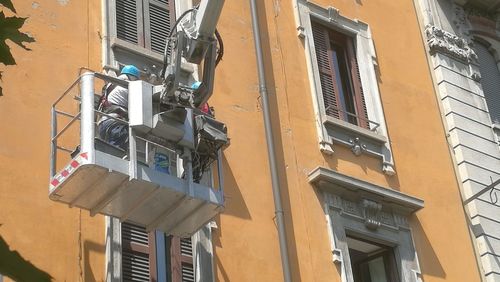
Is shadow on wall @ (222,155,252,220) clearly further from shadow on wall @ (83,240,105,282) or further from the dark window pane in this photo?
the dark window pane

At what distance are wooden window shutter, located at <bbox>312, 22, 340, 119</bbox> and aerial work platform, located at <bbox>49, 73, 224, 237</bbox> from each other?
166 inches

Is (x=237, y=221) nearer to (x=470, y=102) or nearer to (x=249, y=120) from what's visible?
(x=249, y=120)

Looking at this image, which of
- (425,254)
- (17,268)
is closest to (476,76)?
(425,254)

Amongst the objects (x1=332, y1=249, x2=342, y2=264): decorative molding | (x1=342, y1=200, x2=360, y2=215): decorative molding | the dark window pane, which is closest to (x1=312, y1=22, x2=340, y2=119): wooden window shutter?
(x1=342, y1=200, x2=360, y2=215): decorative molding

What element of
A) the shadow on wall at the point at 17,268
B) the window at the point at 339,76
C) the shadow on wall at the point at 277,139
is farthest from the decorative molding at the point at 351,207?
the shadow on wall at the point at 17,268

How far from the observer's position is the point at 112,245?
9531 mm

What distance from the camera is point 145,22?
1192 cm

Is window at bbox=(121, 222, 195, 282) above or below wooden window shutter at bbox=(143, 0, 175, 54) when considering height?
below

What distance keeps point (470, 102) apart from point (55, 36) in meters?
7.09

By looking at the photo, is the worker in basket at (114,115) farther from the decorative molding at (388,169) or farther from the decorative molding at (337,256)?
the decorative molding at (388,169)

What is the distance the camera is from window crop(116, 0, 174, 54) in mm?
11609

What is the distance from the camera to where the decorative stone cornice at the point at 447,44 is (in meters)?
15.0

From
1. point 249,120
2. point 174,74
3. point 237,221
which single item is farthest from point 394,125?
point 174,74

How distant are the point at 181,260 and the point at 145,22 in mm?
3382
